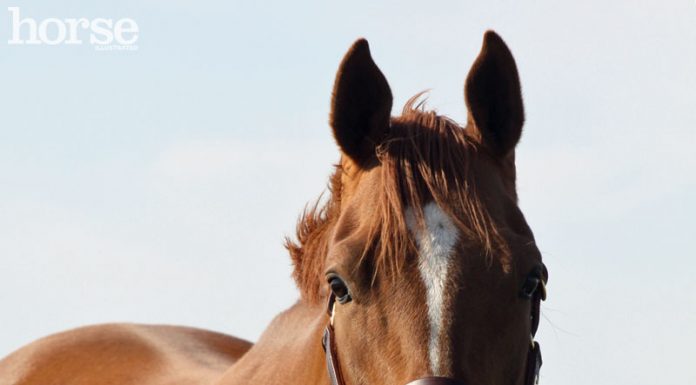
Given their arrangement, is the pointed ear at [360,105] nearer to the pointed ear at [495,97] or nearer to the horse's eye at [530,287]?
the pointed ear at [495,97]

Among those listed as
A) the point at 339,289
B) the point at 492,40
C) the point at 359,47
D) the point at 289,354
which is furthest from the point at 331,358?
the point at 492,40

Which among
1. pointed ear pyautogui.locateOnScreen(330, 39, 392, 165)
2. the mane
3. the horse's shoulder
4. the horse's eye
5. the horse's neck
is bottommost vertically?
the horse's shoulder

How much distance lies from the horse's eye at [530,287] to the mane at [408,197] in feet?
0.61

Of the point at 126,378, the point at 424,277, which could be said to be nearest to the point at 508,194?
the point at 424,277

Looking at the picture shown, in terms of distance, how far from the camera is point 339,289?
4.24 metres

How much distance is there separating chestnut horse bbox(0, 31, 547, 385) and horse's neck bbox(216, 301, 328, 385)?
15mm

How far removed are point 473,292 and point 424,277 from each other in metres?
0.18

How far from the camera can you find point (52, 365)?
321 inches

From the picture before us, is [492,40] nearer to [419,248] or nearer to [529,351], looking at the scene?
[419,248]

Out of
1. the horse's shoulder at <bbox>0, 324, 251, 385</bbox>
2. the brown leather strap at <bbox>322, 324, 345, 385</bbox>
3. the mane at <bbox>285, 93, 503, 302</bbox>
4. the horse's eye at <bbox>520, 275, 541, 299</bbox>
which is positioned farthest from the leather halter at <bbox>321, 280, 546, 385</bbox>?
the horse's shoulder at <bbox>0, 324, 251, 385</bbox>

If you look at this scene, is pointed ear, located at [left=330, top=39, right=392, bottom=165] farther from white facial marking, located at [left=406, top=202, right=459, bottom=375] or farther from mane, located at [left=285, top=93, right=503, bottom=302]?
white facial marking, located at [left=406, top=202, right=459, bottom=375]

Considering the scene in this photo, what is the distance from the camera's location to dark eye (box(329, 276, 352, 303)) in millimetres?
4223

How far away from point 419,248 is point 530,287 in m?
0.46

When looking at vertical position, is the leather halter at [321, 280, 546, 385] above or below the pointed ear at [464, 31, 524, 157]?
below
